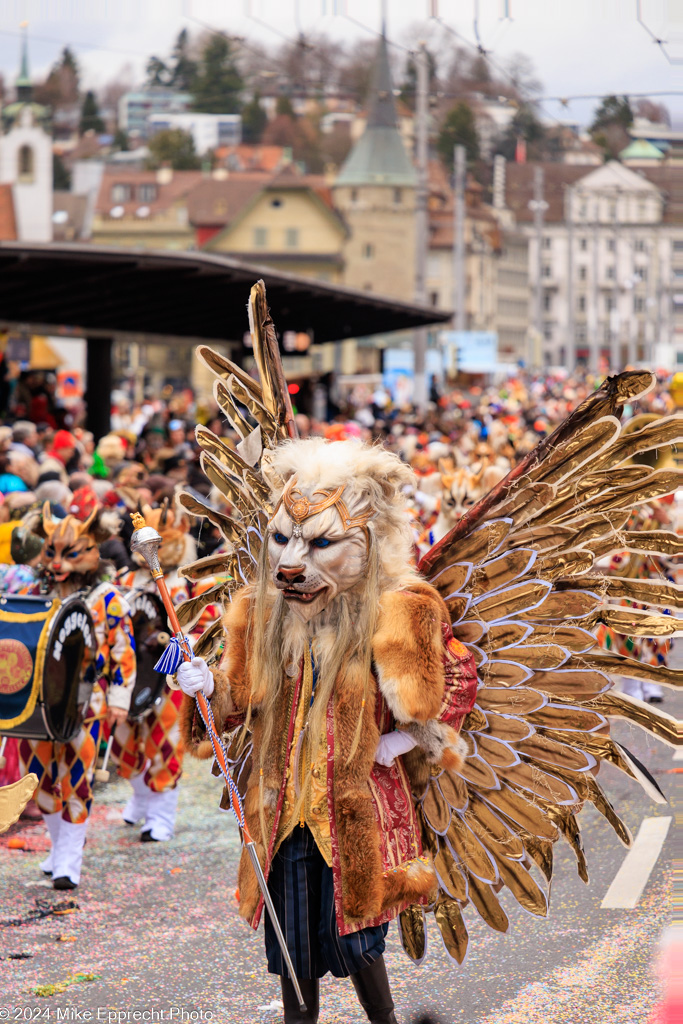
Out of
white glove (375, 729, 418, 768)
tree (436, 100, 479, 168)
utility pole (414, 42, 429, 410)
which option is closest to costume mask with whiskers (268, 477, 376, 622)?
white glove (375, 729, 418, 768)

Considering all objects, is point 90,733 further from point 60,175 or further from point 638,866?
point 60,175

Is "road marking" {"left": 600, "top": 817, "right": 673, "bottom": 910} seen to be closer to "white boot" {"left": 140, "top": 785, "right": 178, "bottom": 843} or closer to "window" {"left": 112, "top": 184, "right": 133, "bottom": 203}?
"white boot" {"left": 140, "top": 785, "right": 178, "bottom": 843}

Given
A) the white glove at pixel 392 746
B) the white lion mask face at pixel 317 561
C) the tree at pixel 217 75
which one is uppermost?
the tree at pixel 217 75

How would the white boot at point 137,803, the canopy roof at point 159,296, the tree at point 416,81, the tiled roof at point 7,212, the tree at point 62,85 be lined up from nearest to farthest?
the white boot at point 137,803
the canopy roof at point 159,296
the tree at point 416,81
the tiled roof at point 7,212
the tree at point 62,85

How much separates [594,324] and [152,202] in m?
39.6

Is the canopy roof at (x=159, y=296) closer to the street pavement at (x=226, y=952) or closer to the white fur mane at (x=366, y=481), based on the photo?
the street pavement at (x=226, y=952)

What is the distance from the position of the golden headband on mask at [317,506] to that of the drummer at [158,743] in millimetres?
3104

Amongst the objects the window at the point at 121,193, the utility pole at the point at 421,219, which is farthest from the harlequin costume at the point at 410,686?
the window at the point at 121,193

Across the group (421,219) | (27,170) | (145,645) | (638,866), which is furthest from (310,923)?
(27,170)

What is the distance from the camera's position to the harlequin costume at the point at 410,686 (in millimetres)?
3889

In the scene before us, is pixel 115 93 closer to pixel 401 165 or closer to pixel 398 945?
pixel 401 165

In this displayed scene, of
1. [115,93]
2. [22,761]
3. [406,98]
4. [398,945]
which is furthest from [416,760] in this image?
[115,93]

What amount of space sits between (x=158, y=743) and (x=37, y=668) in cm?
133

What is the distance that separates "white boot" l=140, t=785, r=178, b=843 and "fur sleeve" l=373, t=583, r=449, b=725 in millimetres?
3473
